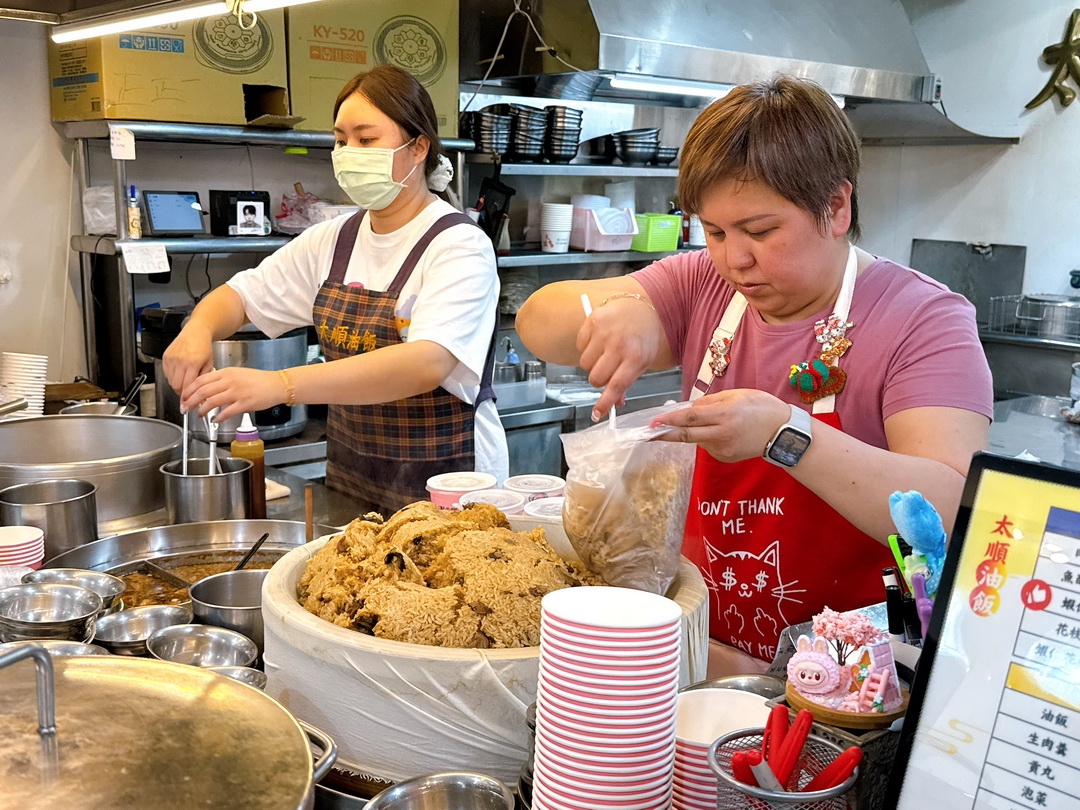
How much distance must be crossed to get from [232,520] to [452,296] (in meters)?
0.76

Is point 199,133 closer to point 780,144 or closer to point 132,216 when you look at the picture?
point 132,216

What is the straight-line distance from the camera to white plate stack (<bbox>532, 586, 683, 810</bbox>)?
80 cm

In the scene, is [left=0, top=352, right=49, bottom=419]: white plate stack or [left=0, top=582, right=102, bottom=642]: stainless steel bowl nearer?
[left=0, top=582, right=102, bottom=642]: stainless steel bowl

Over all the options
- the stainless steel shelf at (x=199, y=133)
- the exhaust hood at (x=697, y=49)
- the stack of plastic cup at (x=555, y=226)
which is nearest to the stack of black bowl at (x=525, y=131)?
the exhaust hood at (x=697, y=49)

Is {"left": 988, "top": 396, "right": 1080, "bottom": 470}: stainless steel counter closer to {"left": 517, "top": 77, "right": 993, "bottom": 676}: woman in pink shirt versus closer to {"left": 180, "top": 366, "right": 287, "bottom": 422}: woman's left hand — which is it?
{"left": 517, "top": 77, "right": 993, "bottom": 676}: woman in pink shirt

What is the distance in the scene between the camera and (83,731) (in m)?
0.88

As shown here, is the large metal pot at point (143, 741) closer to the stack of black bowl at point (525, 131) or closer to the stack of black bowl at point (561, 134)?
the stack of black bowl at point (525, 131)

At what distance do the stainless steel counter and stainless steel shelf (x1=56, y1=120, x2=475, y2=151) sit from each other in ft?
9.53

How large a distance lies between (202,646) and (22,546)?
22.7 inches

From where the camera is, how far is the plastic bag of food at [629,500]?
1258 mm

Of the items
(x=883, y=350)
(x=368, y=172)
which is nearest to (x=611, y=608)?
(x=883, y=350)

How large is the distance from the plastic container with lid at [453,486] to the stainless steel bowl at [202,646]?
0.53m

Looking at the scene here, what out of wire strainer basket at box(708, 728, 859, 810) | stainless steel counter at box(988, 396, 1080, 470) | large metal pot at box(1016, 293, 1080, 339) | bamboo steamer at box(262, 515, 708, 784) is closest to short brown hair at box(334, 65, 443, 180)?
bamboo steamer at box(262, 515, 708, 784)

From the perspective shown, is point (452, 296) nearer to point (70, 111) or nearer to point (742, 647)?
point (742, 647)
